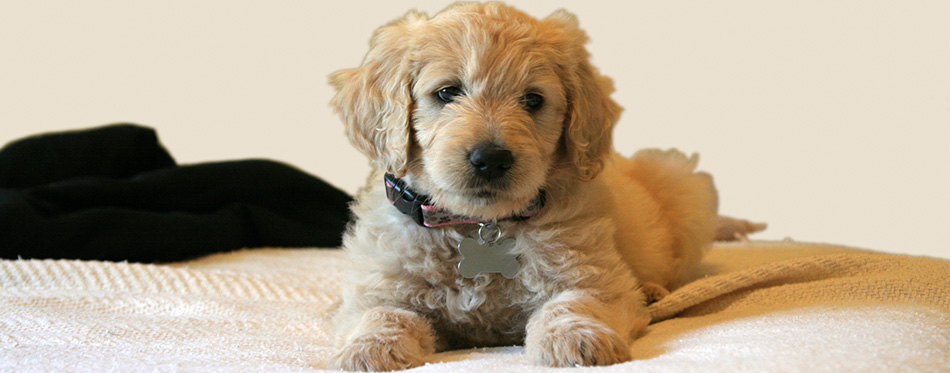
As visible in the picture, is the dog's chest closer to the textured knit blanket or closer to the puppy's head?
the textured knit blanket

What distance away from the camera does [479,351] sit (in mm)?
2717

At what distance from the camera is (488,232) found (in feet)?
9.23

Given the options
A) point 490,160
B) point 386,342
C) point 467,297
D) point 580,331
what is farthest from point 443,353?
point 490,160

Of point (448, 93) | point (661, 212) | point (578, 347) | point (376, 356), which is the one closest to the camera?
point (578, 347)

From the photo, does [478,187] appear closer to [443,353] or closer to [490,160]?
[490,160]

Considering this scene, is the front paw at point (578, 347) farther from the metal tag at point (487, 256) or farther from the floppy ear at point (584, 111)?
the floppy ear at point (584, 111)

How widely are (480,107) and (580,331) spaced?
31.6 inches

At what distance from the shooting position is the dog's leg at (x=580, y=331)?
89.3 inches

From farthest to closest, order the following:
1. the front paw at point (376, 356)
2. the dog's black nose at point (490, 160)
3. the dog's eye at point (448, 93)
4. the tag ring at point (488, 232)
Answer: the tag ring at point (488, 232) → the dog's eye at point (448, 93) → the dog's black nose at point (490, 160) → the front paw at point (376, 356)

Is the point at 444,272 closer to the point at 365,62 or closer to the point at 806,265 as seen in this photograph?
the point at 365,62

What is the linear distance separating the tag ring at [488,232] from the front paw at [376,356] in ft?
1.61

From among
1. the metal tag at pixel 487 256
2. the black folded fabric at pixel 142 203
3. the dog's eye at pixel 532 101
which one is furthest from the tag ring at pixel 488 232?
the black folded fabric at pixel 142 203

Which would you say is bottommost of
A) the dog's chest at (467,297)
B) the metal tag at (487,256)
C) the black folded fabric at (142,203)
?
the black folded fabric at (142,203)

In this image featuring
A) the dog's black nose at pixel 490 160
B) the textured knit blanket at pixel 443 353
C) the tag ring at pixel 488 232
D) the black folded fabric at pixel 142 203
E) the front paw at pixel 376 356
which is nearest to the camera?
the textured knit blanket at pixel 443 353
